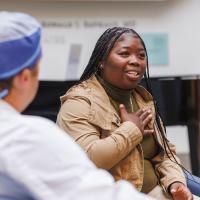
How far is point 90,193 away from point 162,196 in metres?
0.96

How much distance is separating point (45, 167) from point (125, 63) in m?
0.92

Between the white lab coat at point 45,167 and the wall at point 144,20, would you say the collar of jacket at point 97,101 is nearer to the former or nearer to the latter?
the white lab coat at point 45,167

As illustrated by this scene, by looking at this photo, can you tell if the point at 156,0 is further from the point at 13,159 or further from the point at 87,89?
the point at 13,159

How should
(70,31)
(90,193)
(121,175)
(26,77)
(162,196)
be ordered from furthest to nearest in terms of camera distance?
(70,31)
(162,196)
(121,175)
(26,77)
(90,193)

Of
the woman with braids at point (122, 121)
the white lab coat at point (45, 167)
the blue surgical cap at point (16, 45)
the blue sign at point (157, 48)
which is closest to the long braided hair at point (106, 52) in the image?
the woman with braids at point (122, 121)

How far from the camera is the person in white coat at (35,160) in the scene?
2.65 feet

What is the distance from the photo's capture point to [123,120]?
164cm

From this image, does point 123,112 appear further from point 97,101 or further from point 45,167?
point 45,167

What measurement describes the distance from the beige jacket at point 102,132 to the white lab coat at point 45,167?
67 centimetres

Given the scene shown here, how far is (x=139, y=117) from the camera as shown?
1.66 meters

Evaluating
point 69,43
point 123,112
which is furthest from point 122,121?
point 69,43

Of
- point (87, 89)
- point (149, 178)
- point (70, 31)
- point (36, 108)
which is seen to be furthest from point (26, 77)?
point (70, 31)

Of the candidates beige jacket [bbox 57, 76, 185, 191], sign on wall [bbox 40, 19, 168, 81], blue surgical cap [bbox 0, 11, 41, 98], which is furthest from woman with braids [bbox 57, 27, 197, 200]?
sign on wall [bbox 40, 19, 168, 81]

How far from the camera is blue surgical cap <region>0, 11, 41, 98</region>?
894 millimetres
